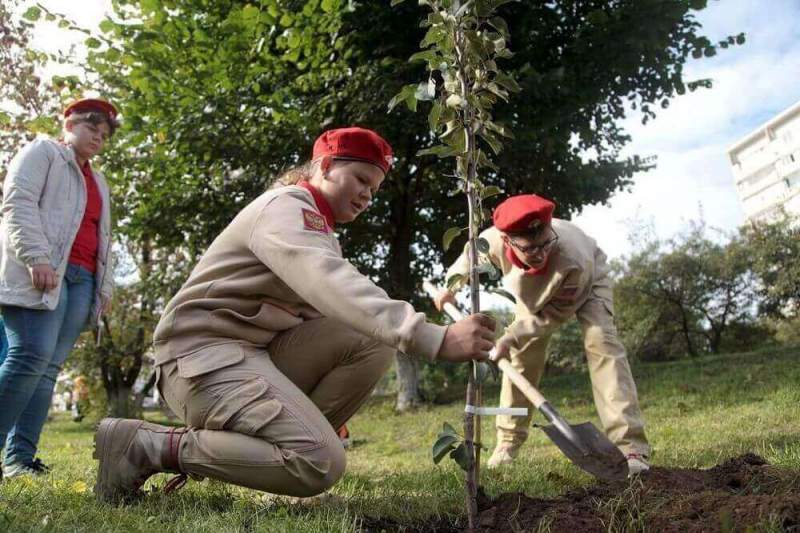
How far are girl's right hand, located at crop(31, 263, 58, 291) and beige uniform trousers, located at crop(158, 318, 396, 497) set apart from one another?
46.5 inches

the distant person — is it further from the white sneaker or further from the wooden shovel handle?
the wooden shovel handle

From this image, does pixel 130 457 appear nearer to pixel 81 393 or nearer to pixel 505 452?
pixel 505 452

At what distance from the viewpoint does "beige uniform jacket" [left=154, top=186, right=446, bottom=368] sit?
1922 millimetres

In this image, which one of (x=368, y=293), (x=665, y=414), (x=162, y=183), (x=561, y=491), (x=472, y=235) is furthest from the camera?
(x=162, y=183)

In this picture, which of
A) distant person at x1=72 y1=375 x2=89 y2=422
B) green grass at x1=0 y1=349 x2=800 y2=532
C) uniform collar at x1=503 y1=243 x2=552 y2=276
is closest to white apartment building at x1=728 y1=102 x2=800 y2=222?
green grass at x1=0 y1=349 x2=800 y2=532

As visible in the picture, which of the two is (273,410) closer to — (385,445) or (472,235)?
(472,235)

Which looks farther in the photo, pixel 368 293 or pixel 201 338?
pixel 201 338

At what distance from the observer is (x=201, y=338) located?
2.43m

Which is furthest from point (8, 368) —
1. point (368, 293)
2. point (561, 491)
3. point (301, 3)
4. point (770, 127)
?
point (770, 127)

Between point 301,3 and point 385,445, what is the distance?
577cm

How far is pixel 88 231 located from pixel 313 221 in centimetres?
224

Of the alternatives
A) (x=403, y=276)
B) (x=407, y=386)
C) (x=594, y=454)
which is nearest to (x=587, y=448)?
(x=594, y=454)

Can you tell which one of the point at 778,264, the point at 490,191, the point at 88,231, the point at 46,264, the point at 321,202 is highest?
the point at 88,231

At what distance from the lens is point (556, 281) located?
3.81 metres
